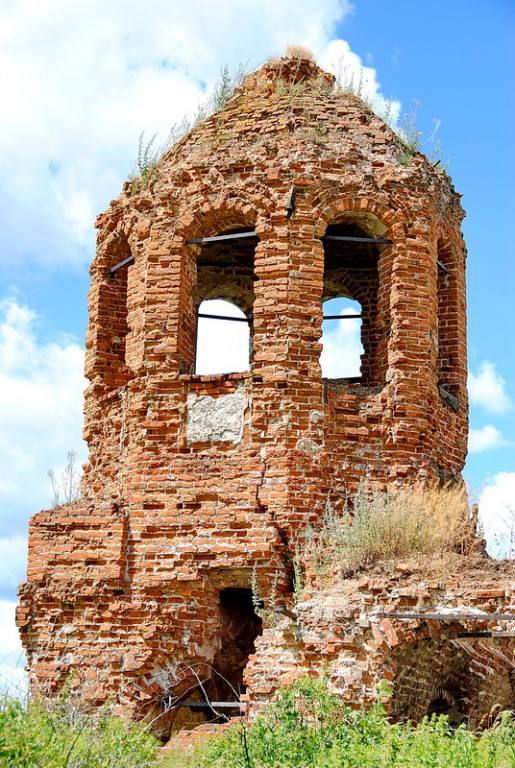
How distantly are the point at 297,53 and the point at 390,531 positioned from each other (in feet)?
20.1

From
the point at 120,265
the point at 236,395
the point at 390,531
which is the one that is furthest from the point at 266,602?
the point at 120,265

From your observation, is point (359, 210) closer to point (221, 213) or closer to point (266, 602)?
point (221, 213)

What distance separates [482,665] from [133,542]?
3.57 meters

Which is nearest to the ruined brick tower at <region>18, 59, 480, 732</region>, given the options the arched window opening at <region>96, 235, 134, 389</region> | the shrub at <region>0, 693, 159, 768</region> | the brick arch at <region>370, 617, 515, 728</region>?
the arched window opening at <region>96, 235, 134, 389</region>

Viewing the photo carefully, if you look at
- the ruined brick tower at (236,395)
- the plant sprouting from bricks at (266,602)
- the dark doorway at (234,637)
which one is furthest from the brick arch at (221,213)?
the dark doorway at (234,637)

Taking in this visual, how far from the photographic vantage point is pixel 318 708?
967 cm

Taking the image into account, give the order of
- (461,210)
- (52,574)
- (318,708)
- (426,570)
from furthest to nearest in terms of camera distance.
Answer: (461,210) → (52,574) → (426,570) → (318,708)

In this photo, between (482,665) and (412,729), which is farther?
(482,665)

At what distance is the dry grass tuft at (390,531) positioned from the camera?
11.2m

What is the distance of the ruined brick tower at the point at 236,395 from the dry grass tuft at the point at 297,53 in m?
0.15

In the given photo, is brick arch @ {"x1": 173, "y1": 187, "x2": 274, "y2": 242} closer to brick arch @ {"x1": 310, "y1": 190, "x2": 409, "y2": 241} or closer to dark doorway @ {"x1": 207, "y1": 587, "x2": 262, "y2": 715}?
brick arch @ {"x1": 310, "y1": 190, "x2": 409, "y2": 241}

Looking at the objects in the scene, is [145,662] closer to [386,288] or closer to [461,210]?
[386,288]

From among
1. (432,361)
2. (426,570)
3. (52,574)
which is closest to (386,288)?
(432,361)

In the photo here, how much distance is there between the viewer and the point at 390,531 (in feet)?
36.9
